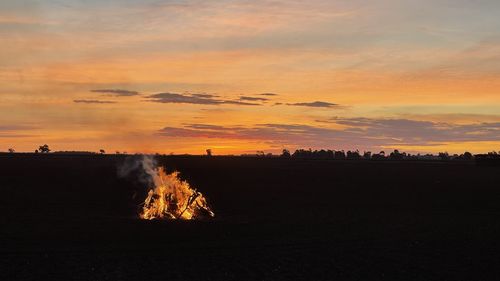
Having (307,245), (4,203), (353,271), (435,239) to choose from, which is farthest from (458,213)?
(4,203)

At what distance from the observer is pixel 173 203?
32.4 metres

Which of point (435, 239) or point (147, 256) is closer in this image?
point (147, 256)

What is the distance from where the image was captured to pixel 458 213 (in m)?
34.2

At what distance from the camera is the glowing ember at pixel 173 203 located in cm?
2998

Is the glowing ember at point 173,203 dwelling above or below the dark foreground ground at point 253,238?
above

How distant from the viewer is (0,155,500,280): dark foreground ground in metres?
18.2

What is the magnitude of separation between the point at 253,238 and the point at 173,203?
32.0ft

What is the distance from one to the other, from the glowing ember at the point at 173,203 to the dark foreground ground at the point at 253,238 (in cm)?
114

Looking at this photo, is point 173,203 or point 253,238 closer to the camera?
point 253,238

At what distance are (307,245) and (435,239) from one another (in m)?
5.94

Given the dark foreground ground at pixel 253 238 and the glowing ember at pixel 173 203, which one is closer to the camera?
the dark foreground ground at pixel 253 238

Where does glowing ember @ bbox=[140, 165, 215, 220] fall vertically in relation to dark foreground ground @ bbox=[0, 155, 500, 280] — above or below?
above

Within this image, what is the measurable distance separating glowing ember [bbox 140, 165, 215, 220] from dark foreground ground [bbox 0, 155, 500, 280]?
45.0 inches

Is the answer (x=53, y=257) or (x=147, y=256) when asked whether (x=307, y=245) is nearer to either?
(x=147, y=256)
